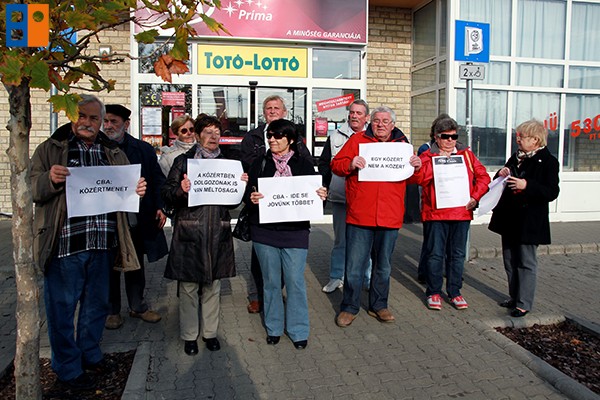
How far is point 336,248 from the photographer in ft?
18.9

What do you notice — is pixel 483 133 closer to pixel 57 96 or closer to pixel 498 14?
pixel 498 14

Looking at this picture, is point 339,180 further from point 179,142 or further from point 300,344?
point 300,344

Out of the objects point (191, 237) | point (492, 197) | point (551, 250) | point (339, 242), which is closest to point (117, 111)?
point (191, 237)

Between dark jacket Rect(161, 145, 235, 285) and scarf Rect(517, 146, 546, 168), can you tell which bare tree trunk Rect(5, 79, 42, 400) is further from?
scarf Rect(517, 146, 546, 168)

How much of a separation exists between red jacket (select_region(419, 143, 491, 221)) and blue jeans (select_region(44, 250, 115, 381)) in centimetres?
311

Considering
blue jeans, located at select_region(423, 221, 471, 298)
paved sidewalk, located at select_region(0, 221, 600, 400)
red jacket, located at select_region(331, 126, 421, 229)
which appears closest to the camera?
paved sidewalk, located at select_region(0, 221, 600, 400)

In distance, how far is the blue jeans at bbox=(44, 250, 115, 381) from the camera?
3318 mm

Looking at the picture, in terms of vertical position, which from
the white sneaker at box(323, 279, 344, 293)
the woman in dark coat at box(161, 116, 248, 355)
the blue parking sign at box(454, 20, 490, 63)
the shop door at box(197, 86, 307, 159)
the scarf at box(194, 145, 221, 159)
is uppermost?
the blue parking sign at box(454, 20, 490, 63)

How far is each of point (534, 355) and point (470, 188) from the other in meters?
1.73

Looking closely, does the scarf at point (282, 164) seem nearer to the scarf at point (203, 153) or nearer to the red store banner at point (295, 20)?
the scarf at point (203, 153)

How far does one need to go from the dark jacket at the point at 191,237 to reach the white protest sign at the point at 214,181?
0.29ft

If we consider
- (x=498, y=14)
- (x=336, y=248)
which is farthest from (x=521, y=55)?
(x=336, y=248)

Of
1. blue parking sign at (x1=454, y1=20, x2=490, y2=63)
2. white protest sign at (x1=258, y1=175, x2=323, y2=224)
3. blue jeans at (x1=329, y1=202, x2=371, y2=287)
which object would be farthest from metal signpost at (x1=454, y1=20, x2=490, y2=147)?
white protest sign at (x1=258, y1=175, x2=323, y2=224)

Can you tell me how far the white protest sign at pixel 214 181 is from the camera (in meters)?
3.82
